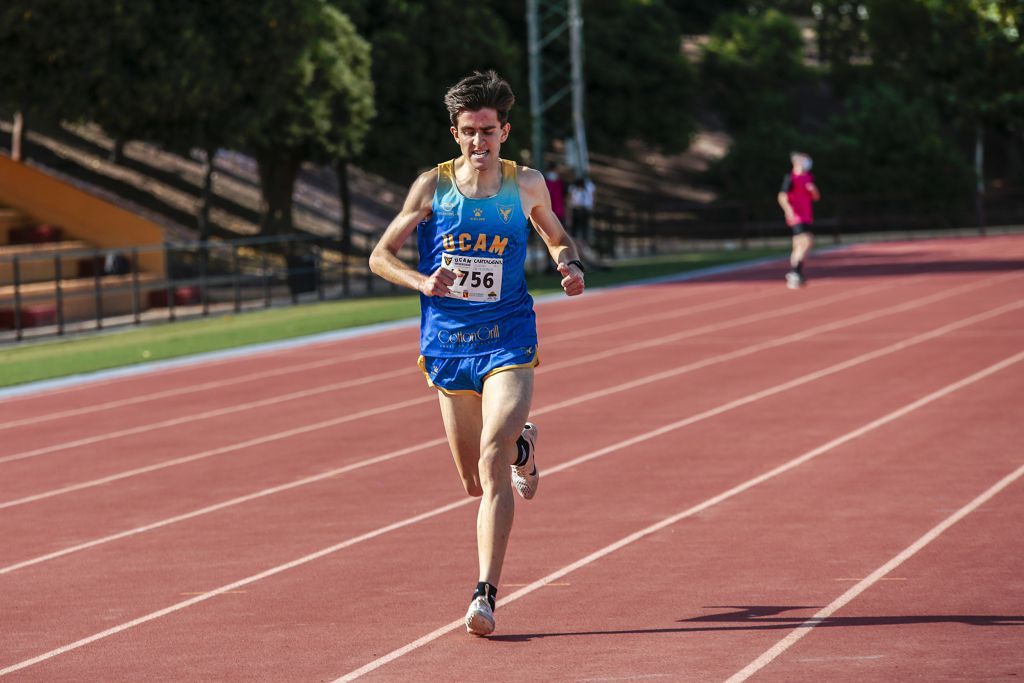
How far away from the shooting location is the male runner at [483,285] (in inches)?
276

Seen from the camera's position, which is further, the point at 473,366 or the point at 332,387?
the point at 332,387

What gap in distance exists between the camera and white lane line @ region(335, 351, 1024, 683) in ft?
22.0

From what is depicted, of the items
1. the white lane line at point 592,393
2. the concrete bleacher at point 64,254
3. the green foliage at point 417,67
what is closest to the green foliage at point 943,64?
the green foliage at point 417,67

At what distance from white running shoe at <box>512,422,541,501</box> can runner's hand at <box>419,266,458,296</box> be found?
706 millimetres

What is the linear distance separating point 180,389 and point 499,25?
86.0 feet

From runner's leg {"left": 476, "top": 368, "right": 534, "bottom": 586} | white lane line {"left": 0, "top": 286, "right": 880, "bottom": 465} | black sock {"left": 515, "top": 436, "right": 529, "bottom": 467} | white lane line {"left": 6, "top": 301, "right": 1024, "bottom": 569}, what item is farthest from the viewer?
white lane line {"left": 0, "top": 286, "right": 880, "bottom": 465}

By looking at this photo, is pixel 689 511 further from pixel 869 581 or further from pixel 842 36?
pixel 842 36

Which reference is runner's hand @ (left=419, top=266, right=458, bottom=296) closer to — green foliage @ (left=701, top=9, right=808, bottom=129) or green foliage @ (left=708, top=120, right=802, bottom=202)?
green foliage @ (left=708, top=120, right=802, bottom=202)

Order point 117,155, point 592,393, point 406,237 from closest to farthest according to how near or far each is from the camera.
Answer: point 406,237, point 592,393, point 117,155

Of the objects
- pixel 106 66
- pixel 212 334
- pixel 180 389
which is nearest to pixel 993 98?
pixel 106 66

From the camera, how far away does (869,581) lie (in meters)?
7.82

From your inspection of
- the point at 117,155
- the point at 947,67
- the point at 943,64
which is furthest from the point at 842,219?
the point at 117,155

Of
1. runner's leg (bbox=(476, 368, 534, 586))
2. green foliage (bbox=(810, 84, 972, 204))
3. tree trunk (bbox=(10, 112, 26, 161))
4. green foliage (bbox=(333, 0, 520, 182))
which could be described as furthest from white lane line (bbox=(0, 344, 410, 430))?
green foliage (bbox=(810, 84, 972, 204))

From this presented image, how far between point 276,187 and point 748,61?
26.9 meters
